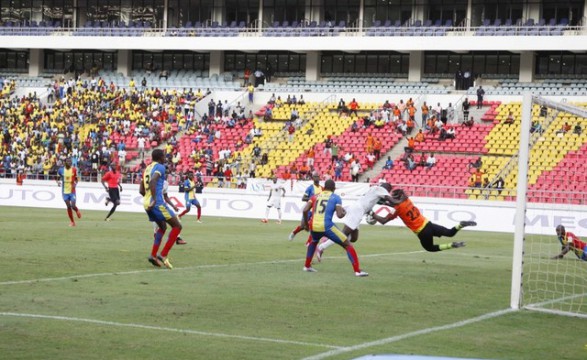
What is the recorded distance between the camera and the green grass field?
35.6 feet

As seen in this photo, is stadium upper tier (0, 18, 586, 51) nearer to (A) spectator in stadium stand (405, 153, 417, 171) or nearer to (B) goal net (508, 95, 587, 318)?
(A) spectator in stadium stand (405, 153, 417, 171)

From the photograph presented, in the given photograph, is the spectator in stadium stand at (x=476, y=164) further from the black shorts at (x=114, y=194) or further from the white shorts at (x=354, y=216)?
the white shorts at (x=354, y=216)

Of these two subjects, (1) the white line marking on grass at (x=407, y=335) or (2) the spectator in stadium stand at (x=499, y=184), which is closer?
(1) the white line marking on grass at (x=407, y=335)

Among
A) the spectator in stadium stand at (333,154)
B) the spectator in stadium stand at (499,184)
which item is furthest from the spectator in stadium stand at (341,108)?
the spectator in stadium stand at (499,184)

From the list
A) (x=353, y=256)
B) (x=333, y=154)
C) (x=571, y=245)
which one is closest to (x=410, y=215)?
(x=353, y=256)

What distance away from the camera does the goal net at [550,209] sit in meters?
15.0

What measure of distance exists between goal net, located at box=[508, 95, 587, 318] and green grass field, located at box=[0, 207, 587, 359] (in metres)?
0.71

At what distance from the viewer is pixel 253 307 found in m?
13.9

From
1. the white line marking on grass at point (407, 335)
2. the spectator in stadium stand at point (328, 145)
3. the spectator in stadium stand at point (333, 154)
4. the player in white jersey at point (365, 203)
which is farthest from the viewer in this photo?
the spectator in stadium stand at point (328, 145)

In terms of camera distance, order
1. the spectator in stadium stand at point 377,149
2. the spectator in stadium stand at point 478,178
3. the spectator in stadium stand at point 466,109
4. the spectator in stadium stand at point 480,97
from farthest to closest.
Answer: the spectator in stadium stand at point 480,97, the spectator in stadium stand at point 466,109, the spectator in stadium stand at point 377,149, the spectator in stadium stand at point 478,178

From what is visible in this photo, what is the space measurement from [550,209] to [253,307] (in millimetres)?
23594

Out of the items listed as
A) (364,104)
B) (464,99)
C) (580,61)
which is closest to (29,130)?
(364,104)

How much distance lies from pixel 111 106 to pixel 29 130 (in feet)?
16.6

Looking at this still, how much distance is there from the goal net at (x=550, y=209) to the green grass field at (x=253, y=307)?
2.33 feet
